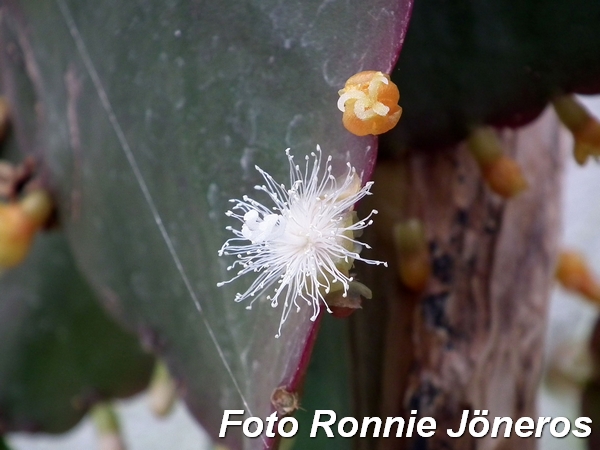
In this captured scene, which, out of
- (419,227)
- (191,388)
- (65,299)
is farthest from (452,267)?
(65,299)

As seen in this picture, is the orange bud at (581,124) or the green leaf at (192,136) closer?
the green leaf at (192,136)

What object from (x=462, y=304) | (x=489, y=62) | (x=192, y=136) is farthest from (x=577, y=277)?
(x=192, y=136)

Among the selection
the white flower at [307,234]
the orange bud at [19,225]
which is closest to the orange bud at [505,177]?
the white flower at [307,234]

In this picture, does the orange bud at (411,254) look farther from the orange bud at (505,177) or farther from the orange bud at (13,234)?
the orange bud at (13,234)

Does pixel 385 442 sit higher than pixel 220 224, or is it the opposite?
pixel 220 224

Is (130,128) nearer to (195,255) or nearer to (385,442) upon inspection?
(195,255)

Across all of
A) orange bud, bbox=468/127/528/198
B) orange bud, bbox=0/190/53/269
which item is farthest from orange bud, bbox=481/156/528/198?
orange bud, bbox=0/190/53/269
